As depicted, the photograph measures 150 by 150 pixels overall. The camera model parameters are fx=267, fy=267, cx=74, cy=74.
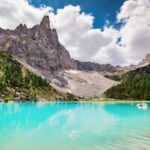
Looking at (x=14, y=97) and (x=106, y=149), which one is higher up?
(x=14, y=97)

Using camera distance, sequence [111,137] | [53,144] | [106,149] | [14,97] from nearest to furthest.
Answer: [106,149], [53,144], [111,137], [14,97]

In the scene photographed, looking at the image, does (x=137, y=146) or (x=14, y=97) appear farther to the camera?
(x=14, y=97)

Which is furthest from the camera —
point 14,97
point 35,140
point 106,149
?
point 14,97

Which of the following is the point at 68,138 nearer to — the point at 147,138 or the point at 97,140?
the point at 97,140

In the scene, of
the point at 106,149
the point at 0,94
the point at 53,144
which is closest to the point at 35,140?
the point at 53,144

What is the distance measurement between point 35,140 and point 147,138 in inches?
545

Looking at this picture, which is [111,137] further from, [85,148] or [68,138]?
[85,148]

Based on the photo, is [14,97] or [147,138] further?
[14,97]

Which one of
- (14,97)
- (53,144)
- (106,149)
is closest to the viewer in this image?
(106,149)

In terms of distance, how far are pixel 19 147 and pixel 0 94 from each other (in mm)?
165791

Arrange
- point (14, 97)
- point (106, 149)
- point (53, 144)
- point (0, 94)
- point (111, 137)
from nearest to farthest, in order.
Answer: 1. point (106, 149)
2. point (53, 144)
3. point (111, 137)
4. point (0, 94)
5. point (14, 97)

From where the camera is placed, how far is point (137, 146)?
93.8ft

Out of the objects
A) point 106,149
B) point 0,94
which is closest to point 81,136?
point 106,149

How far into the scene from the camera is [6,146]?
27.8 metres
